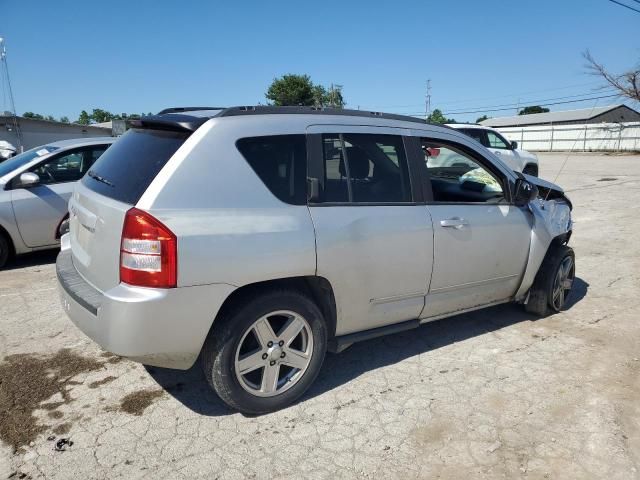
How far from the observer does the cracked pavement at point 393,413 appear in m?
2.54

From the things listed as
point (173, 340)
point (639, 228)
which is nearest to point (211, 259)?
point (173, 340)

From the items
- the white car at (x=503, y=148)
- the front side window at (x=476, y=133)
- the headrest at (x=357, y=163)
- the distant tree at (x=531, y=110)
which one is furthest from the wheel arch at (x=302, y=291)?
the distant tree at (x=531, y=110)

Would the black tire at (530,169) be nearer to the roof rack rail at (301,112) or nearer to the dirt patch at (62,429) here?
the roof rack rail at (301,112)

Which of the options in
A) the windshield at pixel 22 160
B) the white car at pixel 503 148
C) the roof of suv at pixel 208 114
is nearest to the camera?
the roof of suv at pixel 208 114

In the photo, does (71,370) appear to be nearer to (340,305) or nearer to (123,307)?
(123,307)

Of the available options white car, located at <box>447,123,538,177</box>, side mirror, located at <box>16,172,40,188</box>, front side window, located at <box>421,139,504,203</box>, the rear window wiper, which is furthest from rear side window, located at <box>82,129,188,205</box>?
white car, located at <box>447,123,538,177</box>

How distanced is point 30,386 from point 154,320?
1.47m

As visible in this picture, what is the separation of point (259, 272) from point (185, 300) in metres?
0.43

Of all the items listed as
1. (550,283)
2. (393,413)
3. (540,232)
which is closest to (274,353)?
(393,413)

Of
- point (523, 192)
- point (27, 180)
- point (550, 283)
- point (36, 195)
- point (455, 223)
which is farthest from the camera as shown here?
point (36, 195)

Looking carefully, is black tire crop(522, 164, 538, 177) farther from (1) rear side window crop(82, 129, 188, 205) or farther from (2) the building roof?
(2) the building roof

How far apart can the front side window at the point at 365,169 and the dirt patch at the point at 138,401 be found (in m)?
1.74

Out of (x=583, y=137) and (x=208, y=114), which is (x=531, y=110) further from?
(x=208, y=114)

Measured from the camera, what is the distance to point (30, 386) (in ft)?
10.7
